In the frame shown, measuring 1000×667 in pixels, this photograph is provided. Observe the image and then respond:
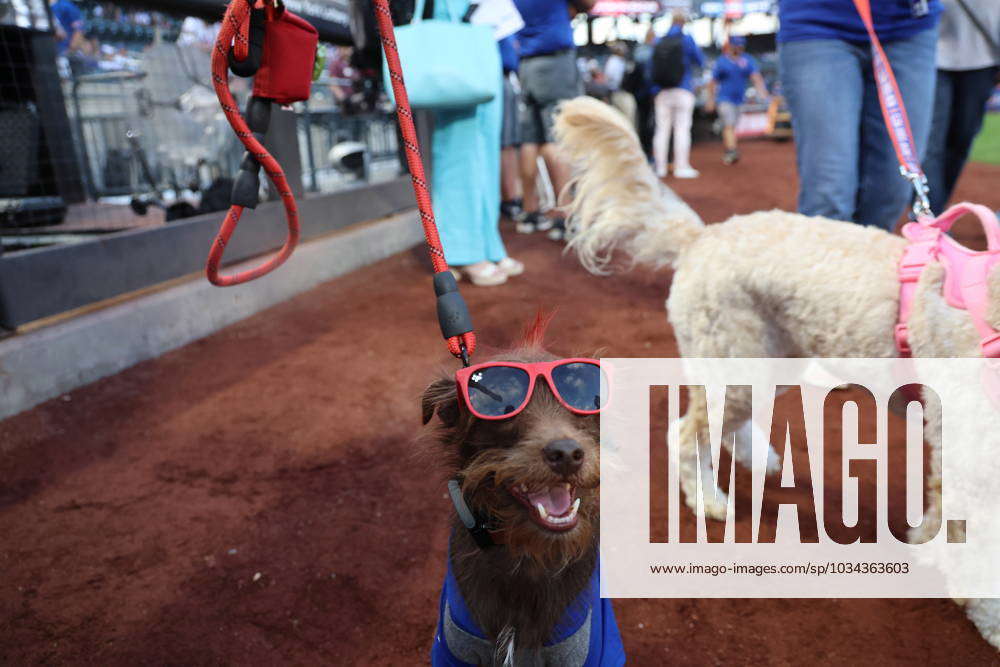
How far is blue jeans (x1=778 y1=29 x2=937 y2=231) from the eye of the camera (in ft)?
9.10

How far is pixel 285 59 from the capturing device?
65.1 inches

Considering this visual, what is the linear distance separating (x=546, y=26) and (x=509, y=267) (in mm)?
2531

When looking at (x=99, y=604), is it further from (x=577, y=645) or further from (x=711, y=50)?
(x=711, y=50)

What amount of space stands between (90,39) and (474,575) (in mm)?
6782

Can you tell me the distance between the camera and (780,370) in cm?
247

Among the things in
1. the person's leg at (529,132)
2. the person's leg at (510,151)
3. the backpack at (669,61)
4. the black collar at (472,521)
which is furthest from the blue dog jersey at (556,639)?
the backpack at (669,61)

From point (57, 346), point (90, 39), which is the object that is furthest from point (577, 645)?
point (90, 39)

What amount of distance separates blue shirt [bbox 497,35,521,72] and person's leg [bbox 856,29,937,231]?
3985 millimetres

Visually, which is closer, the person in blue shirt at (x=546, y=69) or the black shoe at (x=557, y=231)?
the person in blue shirt at (x=546, y=69)

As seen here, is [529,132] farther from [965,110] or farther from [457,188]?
[965,110]

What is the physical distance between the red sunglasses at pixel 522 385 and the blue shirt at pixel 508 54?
17.8 ft

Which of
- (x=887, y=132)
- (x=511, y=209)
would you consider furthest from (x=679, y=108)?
(x=887, y=132)

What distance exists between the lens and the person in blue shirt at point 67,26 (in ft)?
19.2

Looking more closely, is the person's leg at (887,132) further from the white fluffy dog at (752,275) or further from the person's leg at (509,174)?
the person's leg at (509,174)
